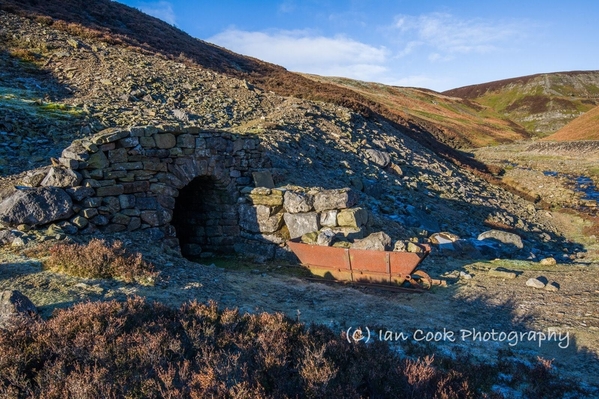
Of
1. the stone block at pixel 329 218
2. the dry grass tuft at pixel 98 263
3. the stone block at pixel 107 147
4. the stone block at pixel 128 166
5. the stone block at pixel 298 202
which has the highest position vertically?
the stone block at pixel 107 147

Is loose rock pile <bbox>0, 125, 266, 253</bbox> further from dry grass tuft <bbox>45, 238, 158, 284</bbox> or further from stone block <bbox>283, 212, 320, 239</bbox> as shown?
stone block <bbox>283, 212, 320, 239</bbox>

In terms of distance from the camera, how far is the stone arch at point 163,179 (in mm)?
8875

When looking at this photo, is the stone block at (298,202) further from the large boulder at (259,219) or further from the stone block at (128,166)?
the stone block at (128,166)

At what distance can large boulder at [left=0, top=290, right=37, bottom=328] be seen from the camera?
15.1 ft

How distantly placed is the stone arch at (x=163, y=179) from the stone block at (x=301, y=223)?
1646 mm

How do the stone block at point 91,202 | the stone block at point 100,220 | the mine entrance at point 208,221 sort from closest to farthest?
the stone block at point 91,202 → the stone block at point 100,220 → the mine entrance at point 208,221

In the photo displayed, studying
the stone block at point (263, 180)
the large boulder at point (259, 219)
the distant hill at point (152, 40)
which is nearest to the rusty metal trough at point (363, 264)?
the large boulder at point (259, 219)

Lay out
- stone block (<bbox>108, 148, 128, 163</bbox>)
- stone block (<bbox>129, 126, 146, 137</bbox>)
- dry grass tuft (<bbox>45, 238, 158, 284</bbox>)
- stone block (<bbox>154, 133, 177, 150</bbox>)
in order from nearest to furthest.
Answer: dry grass tuft (<bbox>45, 238, 158, 284</bbox>), stone block (<bbox>108, 148, 128, 163</bbox>), stone block (<bbox>129, 126, 146, 137</bbox>), stone block (<bbox>154, 133, 177, 150</bbox>)

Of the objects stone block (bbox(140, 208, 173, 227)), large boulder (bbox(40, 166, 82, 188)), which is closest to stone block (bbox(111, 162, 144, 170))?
large boulder (bbox(40, 166, 82, 188))

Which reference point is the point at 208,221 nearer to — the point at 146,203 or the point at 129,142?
the point at 146,203

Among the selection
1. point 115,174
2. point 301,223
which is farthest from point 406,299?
point 115,174

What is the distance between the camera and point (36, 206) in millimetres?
8070

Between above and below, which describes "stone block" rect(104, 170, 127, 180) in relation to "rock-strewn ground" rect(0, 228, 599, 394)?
above

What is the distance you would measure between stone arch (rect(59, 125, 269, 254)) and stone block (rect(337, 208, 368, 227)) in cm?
288
